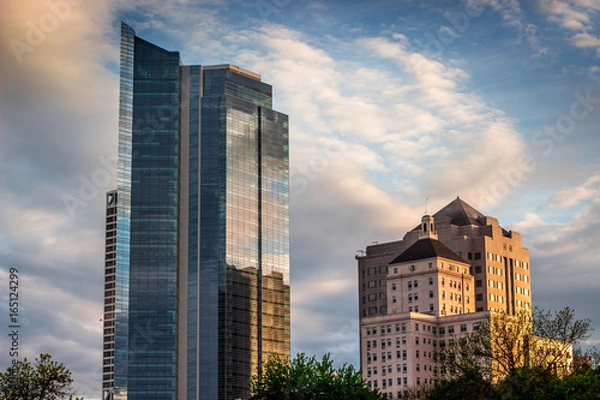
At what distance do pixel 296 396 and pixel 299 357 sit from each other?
23.0 ft

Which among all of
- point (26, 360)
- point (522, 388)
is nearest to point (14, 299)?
point (26, 360)

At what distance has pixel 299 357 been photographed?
14612 centimetres

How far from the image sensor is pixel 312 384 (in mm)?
139750

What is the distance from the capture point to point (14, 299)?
108 meters

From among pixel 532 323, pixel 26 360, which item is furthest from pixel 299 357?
pixel 26 360

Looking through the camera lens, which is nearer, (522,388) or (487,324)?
(522,388)

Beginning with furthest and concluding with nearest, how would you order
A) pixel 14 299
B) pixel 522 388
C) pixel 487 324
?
pixel 487 324, pixel 522 388, pixel 14 299

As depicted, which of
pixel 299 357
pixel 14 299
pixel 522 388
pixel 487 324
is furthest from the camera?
pixel 299 357

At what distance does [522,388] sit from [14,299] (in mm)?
54021

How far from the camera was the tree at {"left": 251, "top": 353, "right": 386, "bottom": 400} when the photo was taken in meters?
139

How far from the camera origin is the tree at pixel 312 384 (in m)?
139

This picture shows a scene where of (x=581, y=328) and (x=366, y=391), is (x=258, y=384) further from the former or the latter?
(x=581, y=328)

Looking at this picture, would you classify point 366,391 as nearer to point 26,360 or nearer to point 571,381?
point 571,381

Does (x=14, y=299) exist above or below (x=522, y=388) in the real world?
above
